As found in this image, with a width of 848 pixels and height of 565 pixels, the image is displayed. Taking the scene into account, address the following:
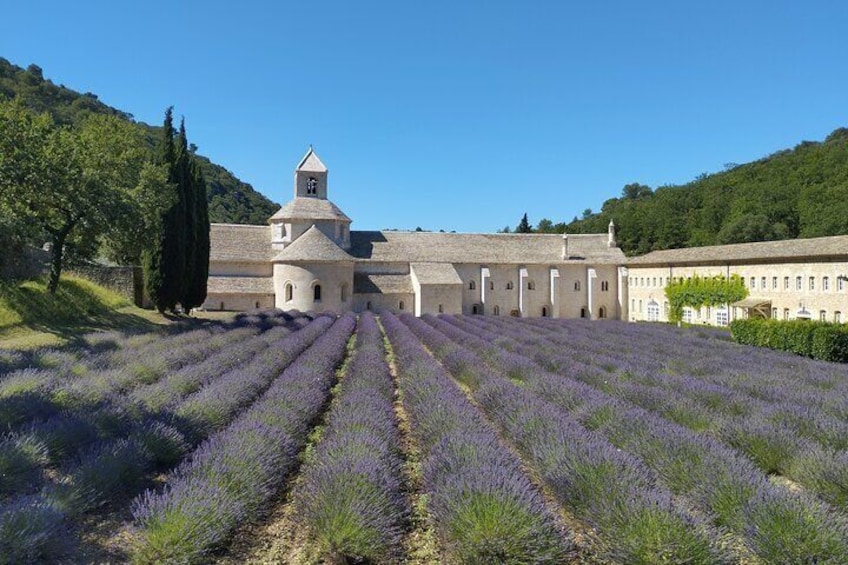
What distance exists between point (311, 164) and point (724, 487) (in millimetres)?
40036

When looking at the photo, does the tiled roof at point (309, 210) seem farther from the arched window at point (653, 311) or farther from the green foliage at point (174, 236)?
the arched window at point (653, 311)

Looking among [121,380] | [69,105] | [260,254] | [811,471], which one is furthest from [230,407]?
[69,105]

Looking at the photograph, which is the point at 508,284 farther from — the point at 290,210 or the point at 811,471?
the point at 811,471

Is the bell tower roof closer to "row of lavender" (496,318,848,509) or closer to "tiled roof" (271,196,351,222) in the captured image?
"tiled roof" (271,196,351,222)

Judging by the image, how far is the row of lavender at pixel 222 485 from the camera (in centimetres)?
372

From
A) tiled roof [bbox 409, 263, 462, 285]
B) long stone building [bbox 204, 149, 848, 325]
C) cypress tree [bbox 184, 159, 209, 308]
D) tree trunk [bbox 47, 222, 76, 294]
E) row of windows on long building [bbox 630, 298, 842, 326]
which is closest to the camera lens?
tree trunk [bbox 47, 222, 76, 294]

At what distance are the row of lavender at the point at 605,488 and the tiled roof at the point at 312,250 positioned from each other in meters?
27.4

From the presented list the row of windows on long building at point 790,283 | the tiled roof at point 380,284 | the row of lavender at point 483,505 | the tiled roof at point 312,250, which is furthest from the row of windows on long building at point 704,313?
the row of lavender at point 483,505

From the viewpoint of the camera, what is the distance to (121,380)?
9094 millimetres

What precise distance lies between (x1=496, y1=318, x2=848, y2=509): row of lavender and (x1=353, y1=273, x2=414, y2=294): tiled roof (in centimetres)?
2632

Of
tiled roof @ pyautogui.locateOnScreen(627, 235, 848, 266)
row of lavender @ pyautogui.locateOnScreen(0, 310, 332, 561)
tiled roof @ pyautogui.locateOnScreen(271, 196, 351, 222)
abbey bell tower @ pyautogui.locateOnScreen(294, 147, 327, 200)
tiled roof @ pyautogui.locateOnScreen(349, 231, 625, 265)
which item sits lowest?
row of lavender @ pyautogui.locateOnScreen(0, 310, 332, 561)

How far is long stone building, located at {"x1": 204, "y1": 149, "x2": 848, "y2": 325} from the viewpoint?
30.2 metres

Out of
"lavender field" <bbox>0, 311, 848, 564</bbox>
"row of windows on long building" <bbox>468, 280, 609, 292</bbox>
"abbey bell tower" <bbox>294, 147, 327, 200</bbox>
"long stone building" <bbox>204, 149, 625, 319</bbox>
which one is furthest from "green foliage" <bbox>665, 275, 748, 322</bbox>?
"abbey bell tower" <bbox>294, 147, 327, 200</bbox>

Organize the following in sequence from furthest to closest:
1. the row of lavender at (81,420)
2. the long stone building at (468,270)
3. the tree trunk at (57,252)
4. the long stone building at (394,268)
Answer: the long stone building at (394,268)
the long stone building at (468,270)
the tree trunk at (57,252)
the row of lavender at (81,420)
